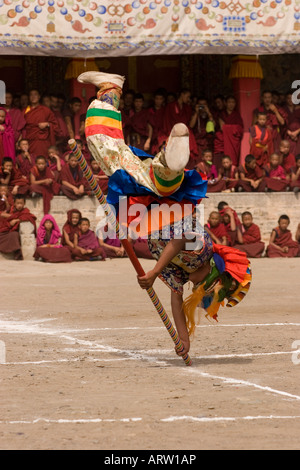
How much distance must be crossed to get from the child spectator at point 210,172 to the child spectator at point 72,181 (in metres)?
1.87

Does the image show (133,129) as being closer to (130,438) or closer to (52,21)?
(52,21)

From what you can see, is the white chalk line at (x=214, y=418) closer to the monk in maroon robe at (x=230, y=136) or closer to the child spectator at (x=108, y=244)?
the child spectator at (x=108, y=244)

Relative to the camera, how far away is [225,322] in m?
9.45

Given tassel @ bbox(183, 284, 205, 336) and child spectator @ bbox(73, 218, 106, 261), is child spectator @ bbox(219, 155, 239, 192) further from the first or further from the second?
tassel @ bbox(183, 284, 205, 336)

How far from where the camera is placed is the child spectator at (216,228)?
1561cm

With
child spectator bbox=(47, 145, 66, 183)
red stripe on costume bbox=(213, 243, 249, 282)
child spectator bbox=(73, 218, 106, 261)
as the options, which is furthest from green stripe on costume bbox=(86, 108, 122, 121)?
child spectator bbox=(47, 145, 66, 183)

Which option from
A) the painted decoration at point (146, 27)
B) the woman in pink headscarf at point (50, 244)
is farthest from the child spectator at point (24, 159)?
the painted decoration at point (146, 27)

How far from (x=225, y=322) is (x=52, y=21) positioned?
7.76 metres

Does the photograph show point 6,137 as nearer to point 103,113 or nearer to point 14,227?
point 14,227

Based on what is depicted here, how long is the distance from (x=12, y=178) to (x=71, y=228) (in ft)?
3.87

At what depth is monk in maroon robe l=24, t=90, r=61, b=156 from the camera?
636 inches

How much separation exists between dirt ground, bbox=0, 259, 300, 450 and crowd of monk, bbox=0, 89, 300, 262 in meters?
3.42

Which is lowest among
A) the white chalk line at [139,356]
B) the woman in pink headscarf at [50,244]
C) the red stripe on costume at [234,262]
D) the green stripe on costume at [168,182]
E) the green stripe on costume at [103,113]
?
the woman in pink headscarf at [50,244]

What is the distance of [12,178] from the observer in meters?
15.5
